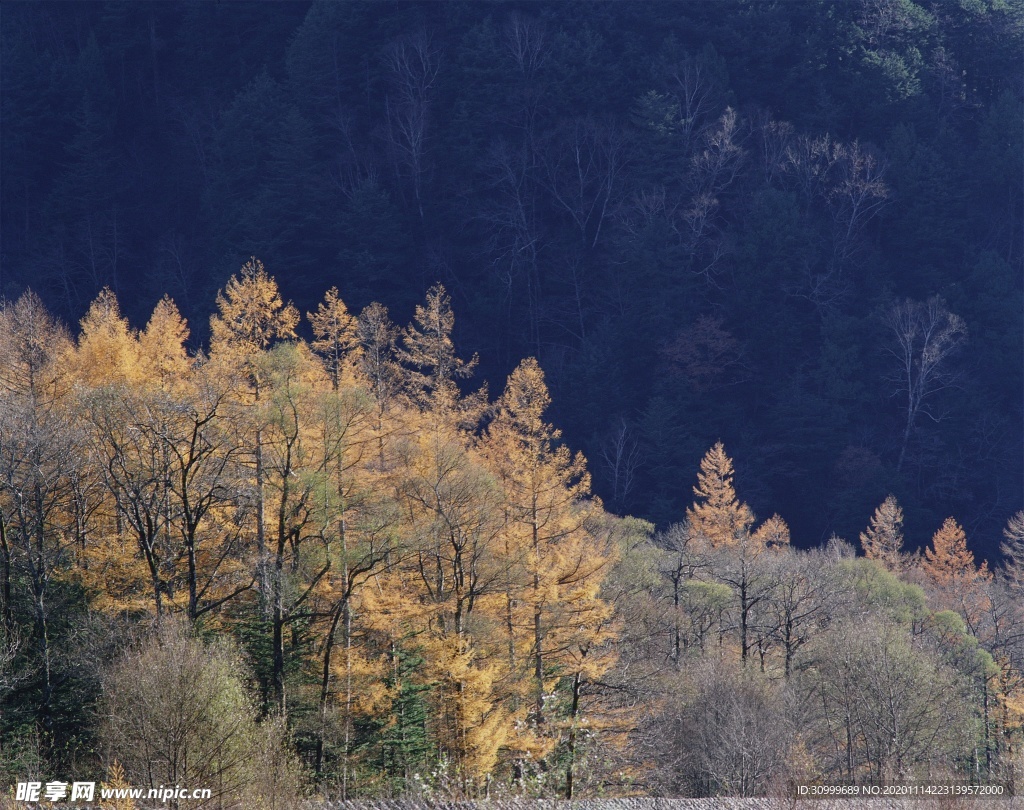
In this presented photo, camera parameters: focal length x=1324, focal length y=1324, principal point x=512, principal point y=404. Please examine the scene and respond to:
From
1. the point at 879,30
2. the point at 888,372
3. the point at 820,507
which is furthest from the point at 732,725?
the point at 879,30

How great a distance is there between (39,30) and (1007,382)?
78434 mm

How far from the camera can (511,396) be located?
1715 inches

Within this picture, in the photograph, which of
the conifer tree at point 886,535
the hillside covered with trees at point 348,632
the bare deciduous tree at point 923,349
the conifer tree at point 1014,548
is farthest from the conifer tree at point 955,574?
the bare deciduous tree at point 923,349

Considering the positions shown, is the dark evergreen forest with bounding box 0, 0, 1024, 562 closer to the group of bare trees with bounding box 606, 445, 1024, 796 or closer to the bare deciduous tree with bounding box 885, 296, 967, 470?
the bare deciduous tree with bounding box 885, 296, 967, 470

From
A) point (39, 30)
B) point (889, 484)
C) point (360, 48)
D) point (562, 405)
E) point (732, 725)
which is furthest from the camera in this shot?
point (39, 30)

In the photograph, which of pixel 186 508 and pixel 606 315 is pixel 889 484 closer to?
pixel 606 315

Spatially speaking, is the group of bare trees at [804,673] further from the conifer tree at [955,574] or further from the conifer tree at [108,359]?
the conifer tree at [108,359]

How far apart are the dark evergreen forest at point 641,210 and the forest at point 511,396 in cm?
31

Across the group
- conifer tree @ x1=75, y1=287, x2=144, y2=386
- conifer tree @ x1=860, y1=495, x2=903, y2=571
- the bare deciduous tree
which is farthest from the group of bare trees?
the bare deciduous tree

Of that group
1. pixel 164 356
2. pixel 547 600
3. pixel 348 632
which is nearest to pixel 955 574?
pixel 547 600

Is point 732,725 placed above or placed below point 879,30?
below

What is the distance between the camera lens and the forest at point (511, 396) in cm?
3288

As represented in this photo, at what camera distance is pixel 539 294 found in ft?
298

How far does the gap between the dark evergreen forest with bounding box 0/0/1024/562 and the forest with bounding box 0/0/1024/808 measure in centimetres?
31
